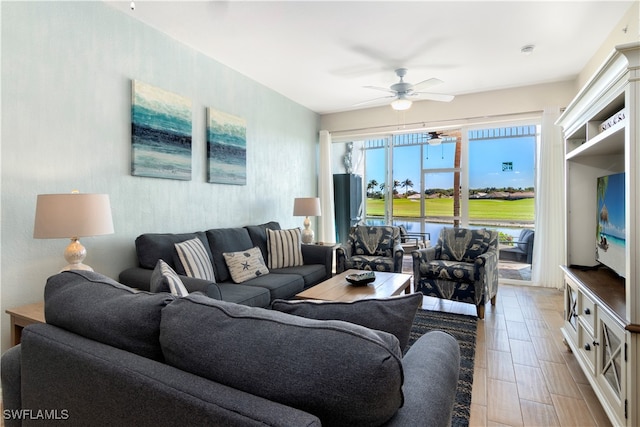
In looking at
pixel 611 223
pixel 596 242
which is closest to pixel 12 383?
pixel 611 223

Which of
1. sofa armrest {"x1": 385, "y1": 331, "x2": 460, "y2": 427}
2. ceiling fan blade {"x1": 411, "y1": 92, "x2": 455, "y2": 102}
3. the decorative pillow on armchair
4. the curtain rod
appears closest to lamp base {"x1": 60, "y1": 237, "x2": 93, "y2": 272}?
sofa armrest {"x1": 385, "y1": 331, "x2": 460, "y2": 427}

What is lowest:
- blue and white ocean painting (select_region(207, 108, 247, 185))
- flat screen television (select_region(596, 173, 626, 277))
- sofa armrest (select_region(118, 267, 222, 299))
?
sofa armrest (select_region(118, 267, 222, 299))

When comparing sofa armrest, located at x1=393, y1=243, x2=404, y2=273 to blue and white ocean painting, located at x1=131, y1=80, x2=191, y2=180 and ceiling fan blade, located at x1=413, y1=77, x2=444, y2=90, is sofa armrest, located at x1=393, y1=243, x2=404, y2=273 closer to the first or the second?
ceiling fan blade, located at x1=413, y1=77, x2=444, y2=90

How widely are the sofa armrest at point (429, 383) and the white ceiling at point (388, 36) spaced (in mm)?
2575

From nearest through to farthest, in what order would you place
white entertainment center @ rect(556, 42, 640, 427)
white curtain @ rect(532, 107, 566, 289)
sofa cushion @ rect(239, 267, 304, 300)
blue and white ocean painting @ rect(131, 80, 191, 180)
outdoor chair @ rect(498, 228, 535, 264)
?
white entertainment center @ rect(556, 42, 640, 427)
blue and white ocean painting @ rect(131, 80, 191, 180)
sofa cushion @ rect(239, 267, 304, 300)
white curtain @ rect(532, 107, 566, 289)
outdoor chair @ rect(498, 228, 535, 264)

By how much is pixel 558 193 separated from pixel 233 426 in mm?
4961

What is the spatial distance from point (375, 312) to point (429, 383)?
8.6 inches

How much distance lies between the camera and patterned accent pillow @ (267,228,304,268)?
3.79 meters

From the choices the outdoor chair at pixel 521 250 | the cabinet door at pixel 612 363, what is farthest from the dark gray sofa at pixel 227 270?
the outdoor chair at pixel 521 250

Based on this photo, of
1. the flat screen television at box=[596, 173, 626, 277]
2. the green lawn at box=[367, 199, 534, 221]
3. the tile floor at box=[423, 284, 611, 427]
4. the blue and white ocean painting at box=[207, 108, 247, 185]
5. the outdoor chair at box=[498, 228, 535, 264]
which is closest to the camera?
the tile floor at box=[423, 284, 611, 427]

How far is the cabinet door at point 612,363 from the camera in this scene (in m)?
1.59

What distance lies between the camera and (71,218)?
77.7 inches

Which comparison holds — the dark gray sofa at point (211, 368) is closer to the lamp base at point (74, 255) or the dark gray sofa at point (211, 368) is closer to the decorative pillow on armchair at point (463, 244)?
the lamp base at point (74, 255)

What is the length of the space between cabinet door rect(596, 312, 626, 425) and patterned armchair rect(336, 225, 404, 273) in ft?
7.24
